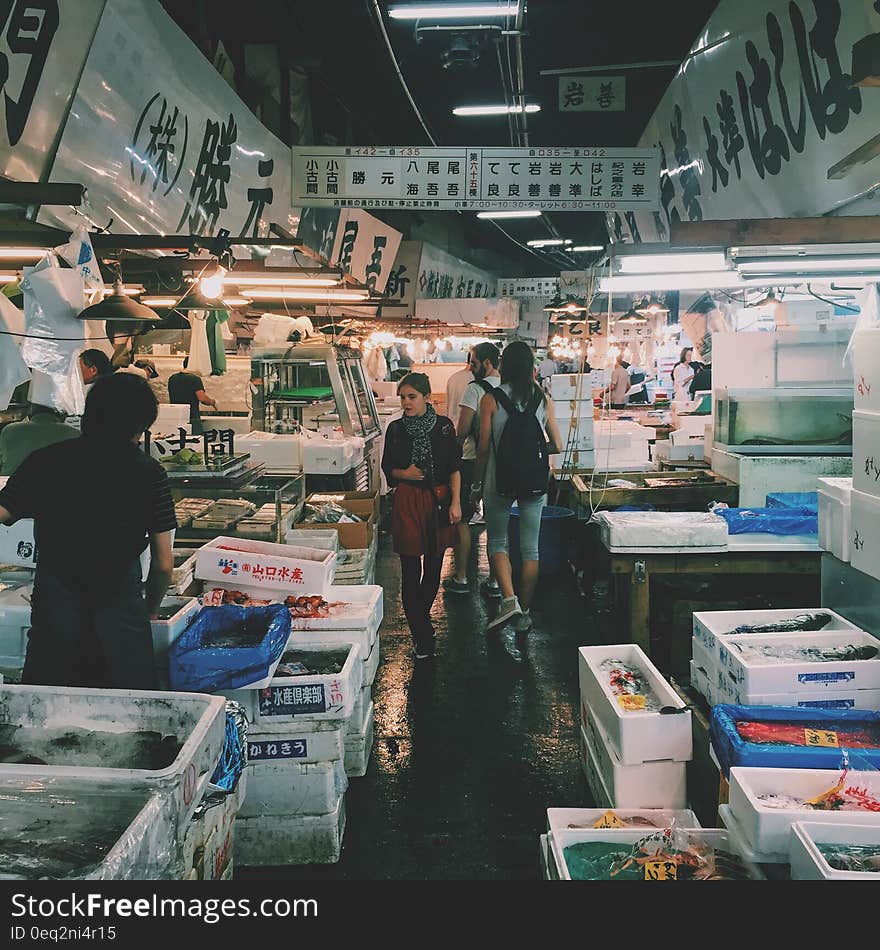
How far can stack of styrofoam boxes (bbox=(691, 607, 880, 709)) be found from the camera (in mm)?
3594

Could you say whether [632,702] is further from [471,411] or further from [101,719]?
[471,411]

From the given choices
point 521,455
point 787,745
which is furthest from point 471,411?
point 787,745

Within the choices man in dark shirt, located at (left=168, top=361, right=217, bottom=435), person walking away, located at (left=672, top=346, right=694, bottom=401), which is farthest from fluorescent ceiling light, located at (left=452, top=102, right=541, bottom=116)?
person walking away, located at (left=672, top=346, right=694, bottom=401)

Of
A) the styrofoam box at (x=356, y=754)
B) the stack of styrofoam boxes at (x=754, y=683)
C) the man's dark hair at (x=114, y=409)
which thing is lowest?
the styrofoam box at (x=356, y=754)

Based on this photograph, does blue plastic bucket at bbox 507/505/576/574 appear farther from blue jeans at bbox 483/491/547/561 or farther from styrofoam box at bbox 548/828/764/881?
styrofoam box at bbox 548/828/764/881

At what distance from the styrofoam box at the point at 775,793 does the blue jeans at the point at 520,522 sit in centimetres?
391

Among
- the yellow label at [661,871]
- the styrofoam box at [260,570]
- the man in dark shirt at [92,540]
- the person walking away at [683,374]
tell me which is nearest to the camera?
the yellow label at [661,871]

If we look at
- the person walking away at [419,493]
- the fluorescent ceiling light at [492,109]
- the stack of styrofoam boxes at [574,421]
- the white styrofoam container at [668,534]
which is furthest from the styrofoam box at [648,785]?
the fluorescent ceiling light at [492,109]

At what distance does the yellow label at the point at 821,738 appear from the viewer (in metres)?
3.23

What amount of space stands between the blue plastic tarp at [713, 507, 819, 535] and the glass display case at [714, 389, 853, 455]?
1.67m

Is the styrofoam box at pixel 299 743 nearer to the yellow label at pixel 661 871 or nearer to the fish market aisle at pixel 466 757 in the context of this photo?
the fish market aisle at pixel 466 757

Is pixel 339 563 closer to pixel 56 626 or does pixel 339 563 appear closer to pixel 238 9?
pixel 56 626

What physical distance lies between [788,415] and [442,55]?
238 inches

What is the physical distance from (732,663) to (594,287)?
132 inches
